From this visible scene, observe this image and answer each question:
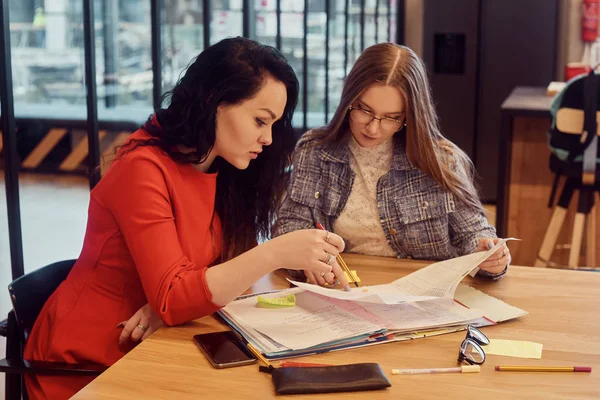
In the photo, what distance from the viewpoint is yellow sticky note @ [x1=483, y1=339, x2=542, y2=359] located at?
1.45 m

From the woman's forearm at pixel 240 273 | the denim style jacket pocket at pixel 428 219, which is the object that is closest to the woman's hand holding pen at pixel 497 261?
the denim style jacket pocket at pixel 428 219

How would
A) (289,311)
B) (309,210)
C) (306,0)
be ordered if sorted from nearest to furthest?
1. (289,311)
2. (309,210)
3. (306,0)

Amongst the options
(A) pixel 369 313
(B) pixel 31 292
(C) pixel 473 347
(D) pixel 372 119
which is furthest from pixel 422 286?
(B) pixel 31 292

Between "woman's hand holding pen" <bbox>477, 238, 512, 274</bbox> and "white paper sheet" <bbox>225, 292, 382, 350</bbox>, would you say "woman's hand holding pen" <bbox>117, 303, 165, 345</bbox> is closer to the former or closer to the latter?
"white paper sheet" <bbox>225, 292, 382, 350</bbox>

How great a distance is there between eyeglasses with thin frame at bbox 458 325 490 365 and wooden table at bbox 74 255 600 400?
0.02 m

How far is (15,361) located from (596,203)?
11.1 feet

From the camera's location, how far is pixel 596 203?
4.21 m

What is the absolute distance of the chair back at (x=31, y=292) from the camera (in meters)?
1.73

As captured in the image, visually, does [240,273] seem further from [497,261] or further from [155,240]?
[497,261]

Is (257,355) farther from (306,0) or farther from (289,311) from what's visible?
(306,0)

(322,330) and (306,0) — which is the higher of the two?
(306,0)

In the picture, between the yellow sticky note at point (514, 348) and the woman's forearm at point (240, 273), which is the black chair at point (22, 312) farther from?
the yellow sticky note at point (514, 348)

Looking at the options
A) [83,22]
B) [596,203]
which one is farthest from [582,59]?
[83,22]

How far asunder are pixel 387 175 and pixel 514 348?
30.1 inches
